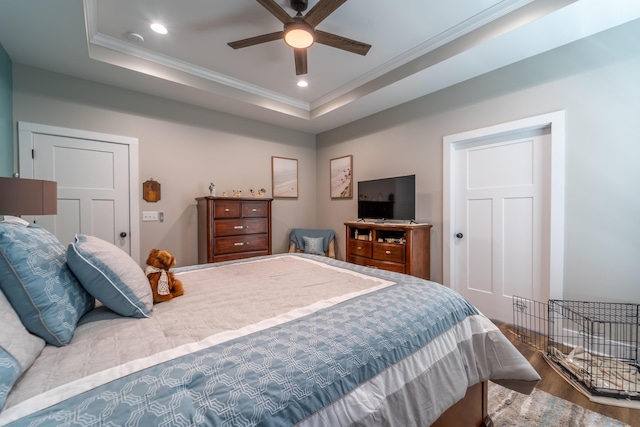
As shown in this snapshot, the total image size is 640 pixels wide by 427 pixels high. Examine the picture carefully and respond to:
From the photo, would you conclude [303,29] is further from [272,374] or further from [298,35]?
[272,374]

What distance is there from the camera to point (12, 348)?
672 mm

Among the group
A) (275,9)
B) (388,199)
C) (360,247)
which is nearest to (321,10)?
(275,9)

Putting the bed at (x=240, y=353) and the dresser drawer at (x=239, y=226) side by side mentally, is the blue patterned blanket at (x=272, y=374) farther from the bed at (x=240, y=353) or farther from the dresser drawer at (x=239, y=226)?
the dresser drawer at (x=239, y=226)

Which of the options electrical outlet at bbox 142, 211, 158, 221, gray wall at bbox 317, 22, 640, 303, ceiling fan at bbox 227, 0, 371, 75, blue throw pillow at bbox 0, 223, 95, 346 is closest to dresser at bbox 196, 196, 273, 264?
electrical outlet at bbox 142, 211, 158, 221

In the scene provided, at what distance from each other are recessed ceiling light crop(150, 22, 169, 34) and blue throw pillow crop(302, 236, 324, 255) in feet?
10.1

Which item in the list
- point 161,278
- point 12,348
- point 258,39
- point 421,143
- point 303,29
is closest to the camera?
point 12,348

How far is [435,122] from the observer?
323cm

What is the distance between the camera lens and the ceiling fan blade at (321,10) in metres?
1.79

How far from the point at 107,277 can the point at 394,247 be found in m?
2.78

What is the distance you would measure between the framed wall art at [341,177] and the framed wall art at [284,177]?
65 cm

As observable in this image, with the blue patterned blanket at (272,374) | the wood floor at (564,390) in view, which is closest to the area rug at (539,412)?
the wood floor at (564,390)

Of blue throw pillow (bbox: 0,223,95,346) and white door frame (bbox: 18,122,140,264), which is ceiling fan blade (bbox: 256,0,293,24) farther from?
white door frame (bbox: 18,122,140,264)

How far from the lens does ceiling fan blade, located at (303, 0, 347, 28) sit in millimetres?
1790

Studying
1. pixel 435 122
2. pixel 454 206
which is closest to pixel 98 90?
pixel 435 122
